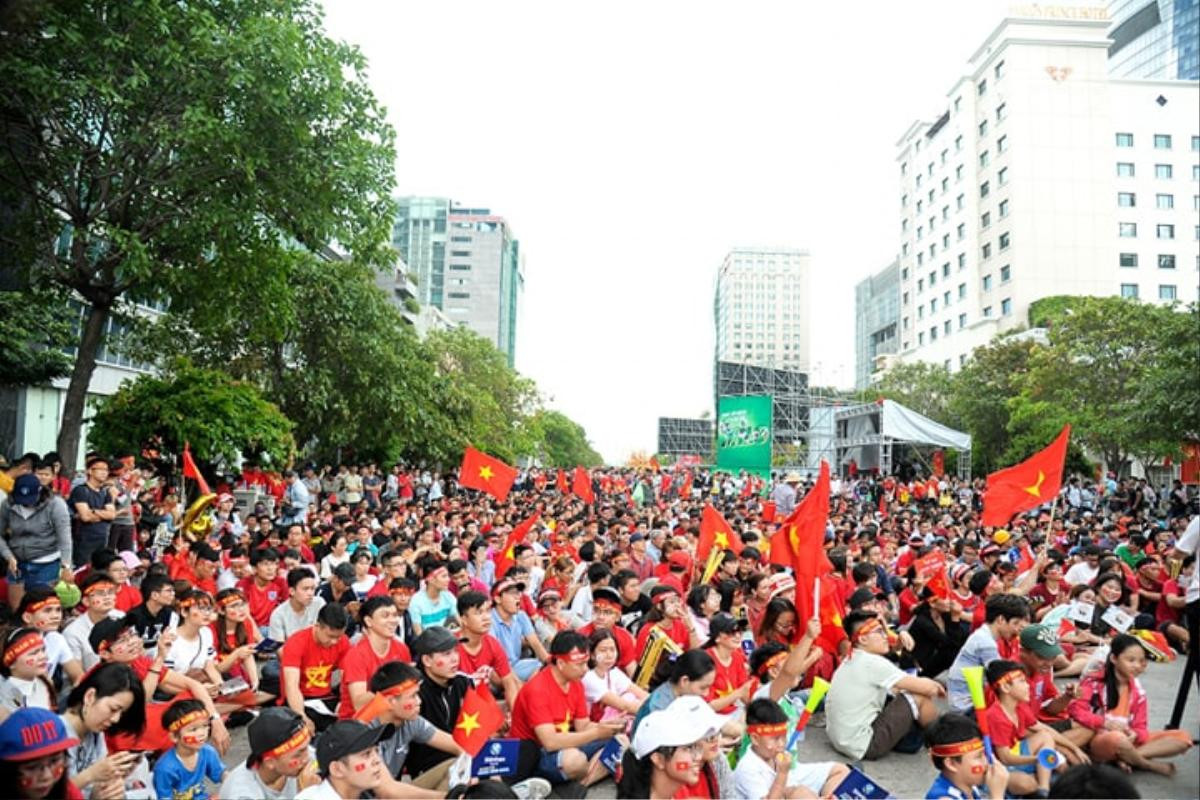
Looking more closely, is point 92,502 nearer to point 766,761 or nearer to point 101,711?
point 101,711

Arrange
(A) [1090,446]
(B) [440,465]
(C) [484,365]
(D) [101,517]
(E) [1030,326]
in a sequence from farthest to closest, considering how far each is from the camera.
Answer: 1. (E) [1030,326]
2. (C) [484,365]
3. (B) [440,465]
4. (A) [1090,446]
5. (D) [101,517]

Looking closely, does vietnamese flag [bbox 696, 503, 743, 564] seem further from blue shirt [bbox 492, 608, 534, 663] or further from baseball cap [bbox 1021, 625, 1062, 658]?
baseball cap [bbox 1021, 625, 1062, 658]

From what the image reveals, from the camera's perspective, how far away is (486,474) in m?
14.6

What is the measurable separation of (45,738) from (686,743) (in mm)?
2480

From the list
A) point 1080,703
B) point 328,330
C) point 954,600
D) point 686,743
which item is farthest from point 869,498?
point 686,743

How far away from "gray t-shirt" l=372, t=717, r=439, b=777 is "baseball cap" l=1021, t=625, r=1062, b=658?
3.94 meters

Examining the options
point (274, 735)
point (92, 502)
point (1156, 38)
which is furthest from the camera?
point (1156, 38)

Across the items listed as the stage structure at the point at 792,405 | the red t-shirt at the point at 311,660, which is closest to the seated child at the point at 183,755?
the red t-shirt at the point at 311,660

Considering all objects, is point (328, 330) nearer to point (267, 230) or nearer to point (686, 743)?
point (267, 230)

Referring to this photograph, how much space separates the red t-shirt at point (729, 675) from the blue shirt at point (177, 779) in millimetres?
3002

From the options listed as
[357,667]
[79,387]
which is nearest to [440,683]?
[357,667]

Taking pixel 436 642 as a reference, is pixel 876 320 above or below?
above

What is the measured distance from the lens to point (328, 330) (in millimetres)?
22906

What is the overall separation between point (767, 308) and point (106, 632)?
152m
